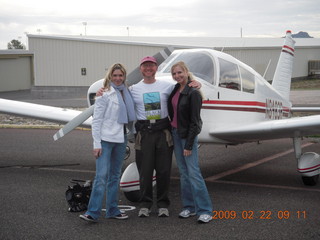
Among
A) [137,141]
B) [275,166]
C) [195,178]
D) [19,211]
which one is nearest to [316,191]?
[275,166]

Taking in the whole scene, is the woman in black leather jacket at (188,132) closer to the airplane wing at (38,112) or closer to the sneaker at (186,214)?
the sneaker at (186,214)

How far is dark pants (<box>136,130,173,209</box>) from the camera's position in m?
5.02

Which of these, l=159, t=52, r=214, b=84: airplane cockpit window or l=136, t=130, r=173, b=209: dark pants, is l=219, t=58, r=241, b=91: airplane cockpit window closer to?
l=159, t=52, r=214, b=84: airplane cockpit window

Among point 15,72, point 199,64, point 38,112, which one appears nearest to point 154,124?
point 199,64

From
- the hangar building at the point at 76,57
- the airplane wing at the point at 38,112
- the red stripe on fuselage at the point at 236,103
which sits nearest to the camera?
the red stripe on fuselage at the point at 236,103

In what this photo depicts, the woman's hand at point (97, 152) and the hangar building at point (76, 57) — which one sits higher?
the hangar building at point (76, 57)

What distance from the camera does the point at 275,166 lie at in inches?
330

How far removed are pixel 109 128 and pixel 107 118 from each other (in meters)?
0.11

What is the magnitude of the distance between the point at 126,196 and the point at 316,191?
8.88ft

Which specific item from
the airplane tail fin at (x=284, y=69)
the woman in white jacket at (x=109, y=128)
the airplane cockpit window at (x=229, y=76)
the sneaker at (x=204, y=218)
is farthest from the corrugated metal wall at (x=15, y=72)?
the sneaker at (x=204, y=218)

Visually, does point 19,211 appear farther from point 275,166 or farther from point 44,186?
point 275,166

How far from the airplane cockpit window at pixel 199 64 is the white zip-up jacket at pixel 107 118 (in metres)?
1.95
